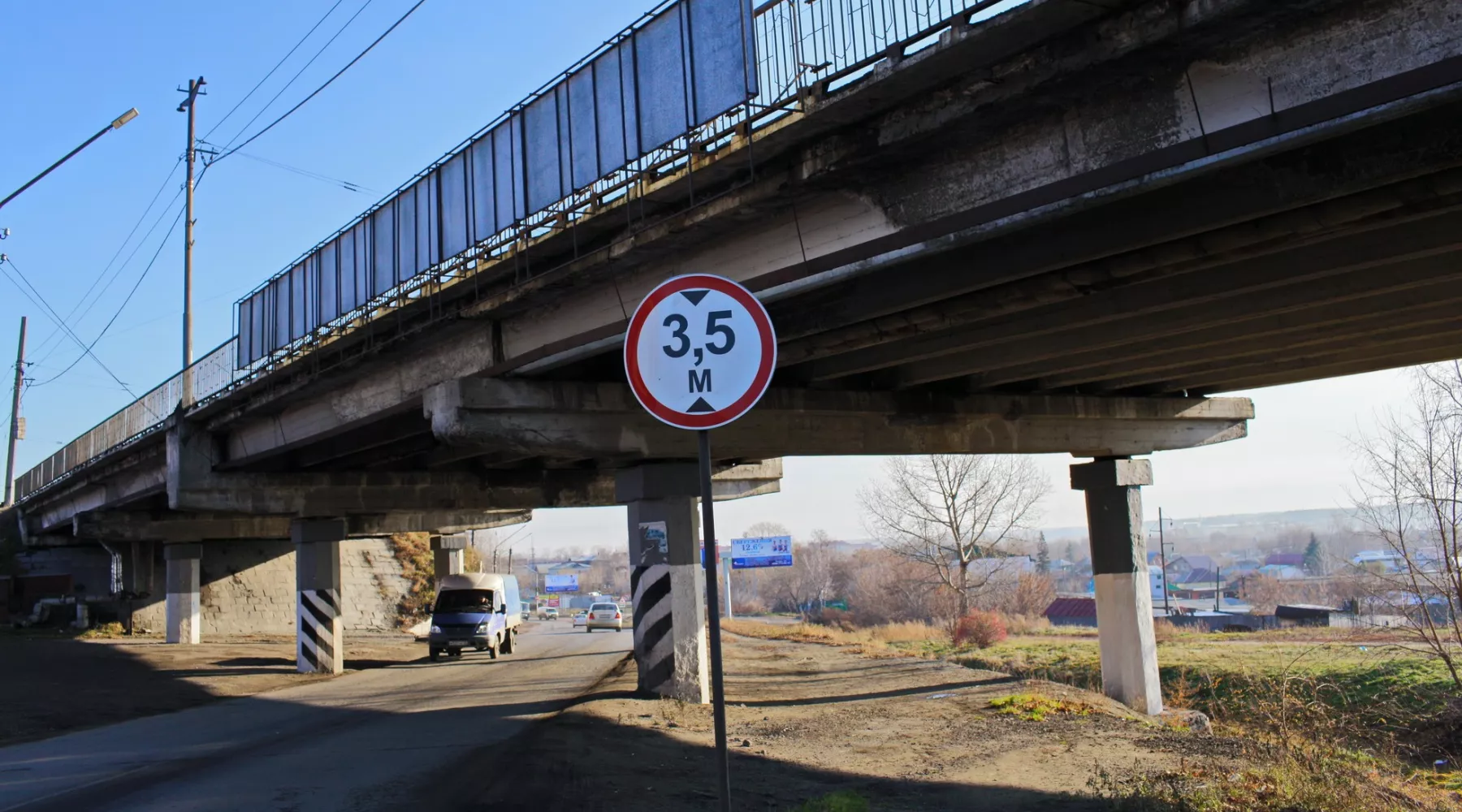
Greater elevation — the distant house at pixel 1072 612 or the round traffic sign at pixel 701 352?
the round traffic sign at pixel 701 352

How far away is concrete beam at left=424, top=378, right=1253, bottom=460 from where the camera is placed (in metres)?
14.6

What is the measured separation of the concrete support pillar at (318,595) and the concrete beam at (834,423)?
39.4 ft

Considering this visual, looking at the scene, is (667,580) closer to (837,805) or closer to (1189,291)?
(1189,291)

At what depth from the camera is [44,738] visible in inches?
554

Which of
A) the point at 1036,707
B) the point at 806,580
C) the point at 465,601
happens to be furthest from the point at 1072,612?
the point at 1036,707

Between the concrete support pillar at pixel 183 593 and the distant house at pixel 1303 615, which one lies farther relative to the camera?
the distant house at pixel 1303 615

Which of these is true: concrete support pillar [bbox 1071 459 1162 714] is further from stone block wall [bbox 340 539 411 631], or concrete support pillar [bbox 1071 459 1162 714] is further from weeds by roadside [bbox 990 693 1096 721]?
stone block wall [bbox 340 539 411 631]

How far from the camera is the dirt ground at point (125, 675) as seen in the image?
16.9 metres

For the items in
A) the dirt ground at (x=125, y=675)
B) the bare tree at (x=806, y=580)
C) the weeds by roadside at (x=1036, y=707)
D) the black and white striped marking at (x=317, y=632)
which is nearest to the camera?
the weeds by roadside at (x=1036, y=707)

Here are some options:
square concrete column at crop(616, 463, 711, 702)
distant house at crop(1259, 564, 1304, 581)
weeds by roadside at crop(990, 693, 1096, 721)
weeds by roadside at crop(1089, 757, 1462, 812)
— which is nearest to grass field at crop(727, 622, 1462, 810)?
weeds by roadside at crop(1089, 757, 1462, 812)

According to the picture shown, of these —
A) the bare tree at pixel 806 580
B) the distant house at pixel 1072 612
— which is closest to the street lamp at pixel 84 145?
the distant house at pixel 1072 612

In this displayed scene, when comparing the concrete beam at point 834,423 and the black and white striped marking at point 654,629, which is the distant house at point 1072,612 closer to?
the concrete beam at point 834,423

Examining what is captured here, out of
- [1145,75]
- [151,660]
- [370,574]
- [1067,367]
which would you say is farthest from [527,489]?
[370,574]

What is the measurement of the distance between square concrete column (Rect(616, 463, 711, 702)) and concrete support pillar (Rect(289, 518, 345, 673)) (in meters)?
12.0
